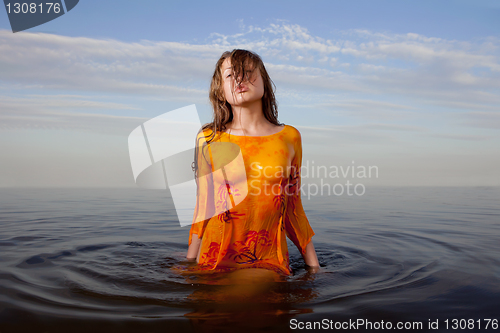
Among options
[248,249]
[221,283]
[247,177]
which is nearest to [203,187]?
[247,177]

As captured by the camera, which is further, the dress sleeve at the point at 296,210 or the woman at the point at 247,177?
the dress sleeve at the point at 296,210

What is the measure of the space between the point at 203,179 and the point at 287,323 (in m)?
1.23

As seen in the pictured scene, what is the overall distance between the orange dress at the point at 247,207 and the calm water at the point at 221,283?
0.20 metres

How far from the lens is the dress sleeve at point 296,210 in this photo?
9.21ft

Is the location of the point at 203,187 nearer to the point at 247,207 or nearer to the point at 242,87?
the point at 247,207

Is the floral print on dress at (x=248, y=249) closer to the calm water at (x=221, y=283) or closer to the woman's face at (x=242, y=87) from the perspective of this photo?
the calm water at (x=221, y=283)

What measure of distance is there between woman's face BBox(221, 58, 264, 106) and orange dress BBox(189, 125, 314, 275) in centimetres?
27

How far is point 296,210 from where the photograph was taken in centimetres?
287

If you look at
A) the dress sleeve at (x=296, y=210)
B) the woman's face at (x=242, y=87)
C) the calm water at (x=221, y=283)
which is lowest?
the calm water at (x=221, y=283)

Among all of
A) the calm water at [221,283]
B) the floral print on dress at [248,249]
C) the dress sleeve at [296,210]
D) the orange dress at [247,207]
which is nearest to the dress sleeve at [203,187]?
the orange dress at [247,207]

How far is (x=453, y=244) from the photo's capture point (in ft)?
13.3

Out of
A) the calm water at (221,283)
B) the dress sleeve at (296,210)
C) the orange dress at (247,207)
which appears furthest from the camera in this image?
the dress sleeve at (296,210)

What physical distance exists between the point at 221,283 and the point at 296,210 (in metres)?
0.87

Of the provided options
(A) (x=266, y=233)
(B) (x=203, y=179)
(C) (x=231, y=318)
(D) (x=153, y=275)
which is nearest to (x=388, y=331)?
(C) (x=231, y=318)
